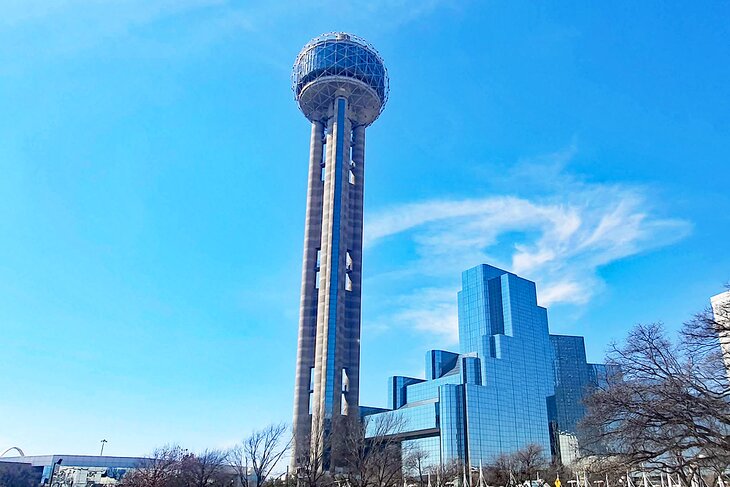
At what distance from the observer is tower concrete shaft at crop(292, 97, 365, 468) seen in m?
112

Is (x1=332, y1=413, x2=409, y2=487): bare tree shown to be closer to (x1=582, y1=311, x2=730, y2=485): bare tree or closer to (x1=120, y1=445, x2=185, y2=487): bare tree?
(x1=120, y1=445, x2=185, y2=487): bare tree

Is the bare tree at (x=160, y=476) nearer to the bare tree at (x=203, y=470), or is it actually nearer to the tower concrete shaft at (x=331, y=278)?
the bare tree at (x=203, y=470)

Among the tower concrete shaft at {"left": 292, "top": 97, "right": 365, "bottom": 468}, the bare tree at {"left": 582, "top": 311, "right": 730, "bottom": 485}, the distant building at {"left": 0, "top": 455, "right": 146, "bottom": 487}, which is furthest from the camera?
the tower concrete shaft at {"left": 292, "top": 97, "right": 365, "bottom": 468}

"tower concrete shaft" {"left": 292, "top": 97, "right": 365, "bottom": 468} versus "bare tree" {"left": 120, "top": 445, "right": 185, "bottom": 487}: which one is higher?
"tower concrete shaft" {"left": 292, "top": 97, "right": 365, "bottom": 468}

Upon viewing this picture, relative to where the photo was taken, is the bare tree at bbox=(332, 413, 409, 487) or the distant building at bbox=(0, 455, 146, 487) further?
the distant building at bbox=(0, 455, 146, 487)

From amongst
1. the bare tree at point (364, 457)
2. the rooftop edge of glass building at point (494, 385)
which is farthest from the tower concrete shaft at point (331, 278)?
the rooftop edge of glass building at point (494, 385)

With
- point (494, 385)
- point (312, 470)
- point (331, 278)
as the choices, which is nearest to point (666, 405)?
point (312, 470)

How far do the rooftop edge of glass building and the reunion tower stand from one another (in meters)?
37.9

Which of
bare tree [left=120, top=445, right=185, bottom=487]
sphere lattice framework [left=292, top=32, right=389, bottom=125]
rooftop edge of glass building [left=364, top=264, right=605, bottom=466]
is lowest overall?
bare tree [left=120, top=445, right=185, bottom=487]

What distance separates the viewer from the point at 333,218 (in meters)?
122

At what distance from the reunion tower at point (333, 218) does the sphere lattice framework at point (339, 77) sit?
0.23 meters

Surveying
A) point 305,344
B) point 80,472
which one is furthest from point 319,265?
point 80,472

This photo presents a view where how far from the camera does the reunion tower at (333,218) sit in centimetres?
11356

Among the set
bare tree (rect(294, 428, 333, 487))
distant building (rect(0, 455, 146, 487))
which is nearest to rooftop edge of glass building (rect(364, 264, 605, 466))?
distant building (rect(0, 455, 146, 487))
